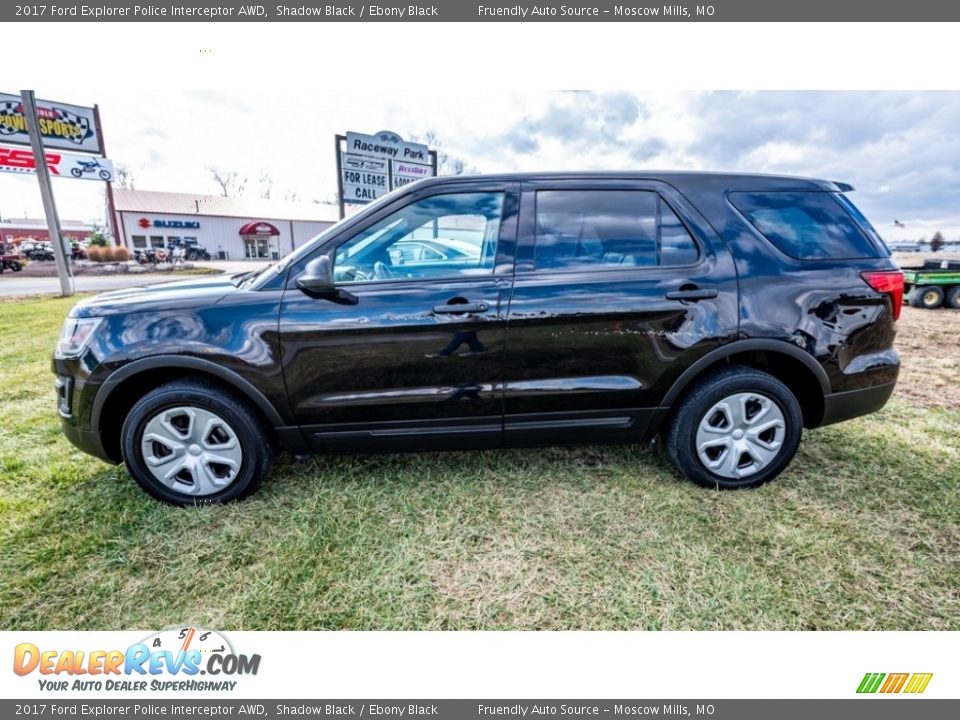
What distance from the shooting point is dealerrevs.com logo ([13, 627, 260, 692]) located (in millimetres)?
1793

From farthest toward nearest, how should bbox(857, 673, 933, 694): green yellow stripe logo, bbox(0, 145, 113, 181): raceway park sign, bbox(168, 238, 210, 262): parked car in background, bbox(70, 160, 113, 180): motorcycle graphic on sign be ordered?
bbox(168, 238, 210, 262): parked car in background < bbox(70, 160, 113, 180): motorcycle graphic on sign < bbox(0, 145, 113, 181): raceway park sign < bbox(857, 673, 933, 694): green yellow stripe logo

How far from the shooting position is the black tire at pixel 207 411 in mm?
2445

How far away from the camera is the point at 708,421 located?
2.65 m

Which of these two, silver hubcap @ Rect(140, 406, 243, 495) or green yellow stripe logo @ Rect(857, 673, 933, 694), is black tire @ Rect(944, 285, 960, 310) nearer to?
green yellow stripe logo @ Rect(857, 673, 933, 694)

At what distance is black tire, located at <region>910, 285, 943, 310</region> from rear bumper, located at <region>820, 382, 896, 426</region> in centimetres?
1017

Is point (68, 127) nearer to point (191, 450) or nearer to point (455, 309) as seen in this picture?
point (191, 450)

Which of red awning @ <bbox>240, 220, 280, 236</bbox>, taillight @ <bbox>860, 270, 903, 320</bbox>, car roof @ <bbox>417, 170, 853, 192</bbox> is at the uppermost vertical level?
red awning @ <bbox>240, 220, 280, 236</bbox>

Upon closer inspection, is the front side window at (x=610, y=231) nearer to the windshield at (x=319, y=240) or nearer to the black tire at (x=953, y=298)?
the windshield at (x=319, y=240)

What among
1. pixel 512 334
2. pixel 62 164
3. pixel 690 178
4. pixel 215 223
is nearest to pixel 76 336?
pixel 512 334

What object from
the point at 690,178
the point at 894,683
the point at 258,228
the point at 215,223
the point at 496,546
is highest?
the point at 215,223

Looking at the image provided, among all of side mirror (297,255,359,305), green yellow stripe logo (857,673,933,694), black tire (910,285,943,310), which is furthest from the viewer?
black tire (910,285,943,310)

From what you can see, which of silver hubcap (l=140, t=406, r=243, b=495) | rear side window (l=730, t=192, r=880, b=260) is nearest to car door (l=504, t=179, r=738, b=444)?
rear side window (l=730, t=192, r=880, b=260)

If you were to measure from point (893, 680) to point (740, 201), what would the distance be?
90.0 inches

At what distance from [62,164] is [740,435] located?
80.1 feet
